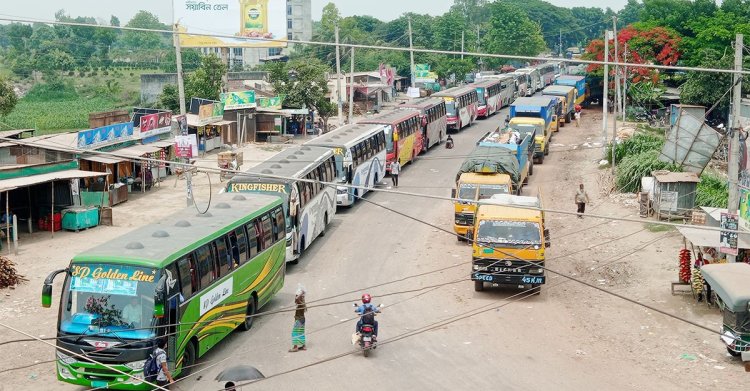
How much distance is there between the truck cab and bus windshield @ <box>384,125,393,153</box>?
1006cm

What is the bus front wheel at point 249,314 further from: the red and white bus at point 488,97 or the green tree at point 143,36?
the green tree at point 143,36

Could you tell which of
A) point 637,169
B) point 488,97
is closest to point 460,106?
point 488,97

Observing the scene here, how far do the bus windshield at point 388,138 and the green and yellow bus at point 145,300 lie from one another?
19539 millimetres

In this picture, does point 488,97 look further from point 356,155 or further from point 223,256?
point 223,256

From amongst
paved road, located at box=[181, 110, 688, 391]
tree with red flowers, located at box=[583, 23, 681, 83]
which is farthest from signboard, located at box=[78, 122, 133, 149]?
tree with red flowers, located at box=[583, 23, 681, 83]

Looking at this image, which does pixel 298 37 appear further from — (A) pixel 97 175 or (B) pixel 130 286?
(B) pixel 130 286

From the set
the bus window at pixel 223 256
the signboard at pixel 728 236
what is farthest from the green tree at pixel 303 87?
the bus window at pixel 223 256

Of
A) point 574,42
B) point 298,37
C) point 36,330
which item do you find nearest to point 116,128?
point 36,330

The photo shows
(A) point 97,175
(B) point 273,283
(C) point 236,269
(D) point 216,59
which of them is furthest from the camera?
(D) point 216,59

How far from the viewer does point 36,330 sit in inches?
698

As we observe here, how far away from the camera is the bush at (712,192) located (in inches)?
1083

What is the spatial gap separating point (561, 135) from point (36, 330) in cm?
3880

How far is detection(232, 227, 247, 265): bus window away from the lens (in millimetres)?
17031

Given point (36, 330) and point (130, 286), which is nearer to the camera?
point (130, 286)
